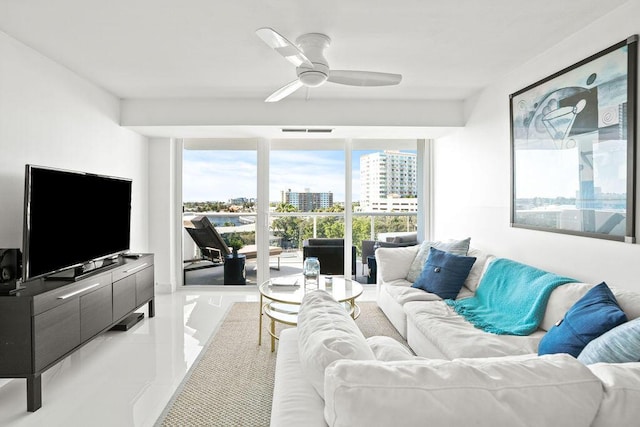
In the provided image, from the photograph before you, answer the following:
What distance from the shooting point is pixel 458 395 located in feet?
2.71

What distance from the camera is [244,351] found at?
2928mm

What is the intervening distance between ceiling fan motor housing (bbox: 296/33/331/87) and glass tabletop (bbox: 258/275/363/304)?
5.21 ft

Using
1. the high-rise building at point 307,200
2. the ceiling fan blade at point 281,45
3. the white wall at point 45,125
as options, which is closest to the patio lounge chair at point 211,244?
the high-rise building at point 307,200

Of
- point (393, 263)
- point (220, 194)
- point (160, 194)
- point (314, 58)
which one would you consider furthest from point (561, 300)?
point (160, 194)

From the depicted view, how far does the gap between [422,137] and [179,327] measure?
12.0 ft

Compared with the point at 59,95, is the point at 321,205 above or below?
below

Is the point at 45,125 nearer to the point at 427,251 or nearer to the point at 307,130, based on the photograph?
the point at 307,130

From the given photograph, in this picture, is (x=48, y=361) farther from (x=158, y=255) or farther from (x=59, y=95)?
(x=158, y=255)

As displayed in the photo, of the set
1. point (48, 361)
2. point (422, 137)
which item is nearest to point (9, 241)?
point (48, 361)

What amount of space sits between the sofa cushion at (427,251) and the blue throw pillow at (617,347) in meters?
1.95

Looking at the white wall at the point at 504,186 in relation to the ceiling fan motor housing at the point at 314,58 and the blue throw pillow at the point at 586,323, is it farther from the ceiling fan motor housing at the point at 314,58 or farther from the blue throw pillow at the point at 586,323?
the ceiling fan motor housing at the point at 314,58

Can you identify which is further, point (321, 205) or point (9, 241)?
point (321, 205)

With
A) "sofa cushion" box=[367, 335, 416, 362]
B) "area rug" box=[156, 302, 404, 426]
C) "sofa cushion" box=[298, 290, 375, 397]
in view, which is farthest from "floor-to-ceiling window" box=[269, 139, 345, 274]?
"sofa cushion" box=[298, 290, 375, 397]

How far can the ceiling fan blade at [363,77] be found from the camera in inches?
101
